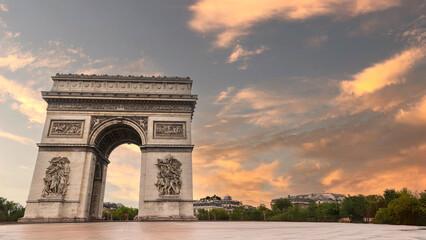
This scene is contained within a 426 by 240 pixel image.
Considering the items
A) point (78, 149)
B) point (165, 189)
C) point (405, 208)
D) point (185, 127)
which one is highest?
point (185, 127)

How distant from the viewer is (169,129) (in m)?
22.2

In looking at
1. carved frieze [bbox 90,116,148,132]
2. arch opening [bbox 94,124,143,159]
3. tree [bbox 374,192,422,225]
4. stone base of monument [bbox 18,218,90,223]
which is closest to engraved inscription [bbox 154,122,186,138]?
carved frieze [bbox 90,116,148,132]

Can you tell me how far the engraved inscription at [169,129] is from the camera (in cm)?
2208

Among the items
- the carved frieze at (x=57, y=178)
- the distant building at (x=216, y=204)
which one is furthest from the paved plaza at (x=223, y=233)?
the distant building at (x=216, y=204)

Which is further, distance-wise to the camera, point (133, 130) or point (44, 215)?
point (133, 130)

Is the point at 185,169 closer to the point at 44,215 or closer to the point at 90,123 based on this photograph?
the point at 90,123

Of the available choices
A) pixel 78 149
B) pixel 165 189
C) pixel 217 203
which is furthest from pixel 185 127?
pixel 217 203

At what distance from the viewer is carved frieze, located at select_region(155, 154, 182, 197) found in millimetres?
20234

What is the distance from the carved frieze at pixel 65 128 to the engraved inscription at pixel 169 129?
231 inches

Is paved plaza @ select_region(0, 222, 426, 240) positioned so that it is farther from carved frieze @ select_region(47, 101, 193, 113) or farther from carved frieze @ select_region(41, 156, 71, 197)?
carved frieze @ select_region(47, 101, 193, 113)

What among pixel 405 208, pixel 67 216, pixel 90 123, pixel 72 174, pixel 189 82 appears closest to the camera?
pixel 405 208

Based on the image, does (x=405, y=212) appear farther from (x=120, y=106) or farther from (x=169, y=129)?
(x=120, y=106)

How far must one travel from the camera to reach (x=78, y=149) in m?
20.9

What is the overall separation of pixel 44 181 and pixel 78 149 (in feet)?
10.2
